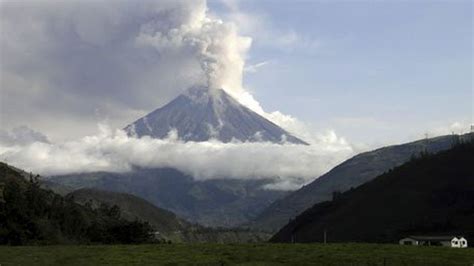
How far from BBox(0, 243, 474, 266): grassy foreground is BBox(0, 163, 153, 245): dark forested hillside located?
43038 mm

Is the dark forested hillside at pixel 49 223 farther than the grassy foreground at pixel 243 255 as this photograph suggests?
Yes

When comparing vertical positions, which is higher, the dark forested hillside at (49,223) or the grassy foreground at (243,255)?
the dark forested hillside at (49,223)

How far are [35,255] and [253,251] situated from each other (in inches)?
931

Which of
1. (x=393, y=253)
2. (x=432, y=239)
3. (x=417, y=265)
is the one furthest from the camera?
(x=432, y=239)

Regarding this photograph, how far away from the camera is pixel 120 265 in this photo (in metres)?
61.1

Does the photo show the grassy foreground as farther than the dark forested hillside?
No

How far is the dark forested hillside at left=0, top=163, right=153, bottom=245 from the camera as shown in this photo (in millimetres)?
117312

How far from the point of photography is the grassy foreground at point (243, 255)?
63.1 metres

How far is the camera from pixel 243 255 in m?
68.8

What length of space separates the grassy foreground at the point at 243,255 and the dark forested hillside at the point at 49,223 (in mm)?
43038

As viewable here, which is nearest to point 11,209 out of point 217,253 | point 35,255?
point 35,255

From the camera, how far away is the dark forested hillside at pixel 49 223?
4619 inches

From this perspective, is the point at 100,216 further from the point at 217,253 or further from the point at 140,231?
the point at 217,253

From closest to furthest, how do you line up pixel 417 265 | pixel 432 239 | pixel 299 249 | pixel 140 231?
pixel 417 265 → pixel 299 249 → pixel 140 231 → pixel 432 239
